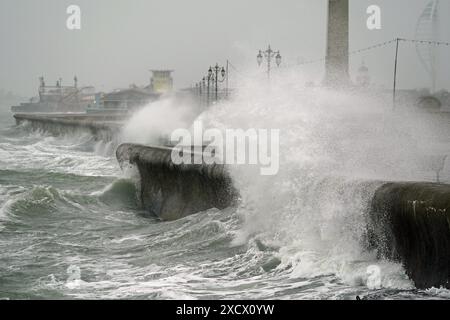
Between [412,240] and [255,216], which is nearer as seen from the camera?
[412,240]

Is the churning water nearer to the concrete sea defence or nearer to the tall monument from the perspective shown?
the tall monument

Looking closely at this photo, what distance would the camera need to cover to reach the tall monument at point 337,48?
3222 centimetres

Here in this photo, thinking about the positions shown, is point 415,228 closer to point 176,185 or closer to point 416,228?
point 416,228

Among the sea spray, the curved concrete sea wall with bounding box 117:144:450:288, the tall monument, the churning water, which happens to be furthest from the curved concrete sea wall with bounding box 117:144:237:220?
the tall monument

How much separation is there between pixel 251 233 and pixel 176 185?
4.06 metres

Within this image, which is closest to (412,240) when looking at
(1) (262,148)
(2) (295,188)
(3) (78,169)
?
(2) (295,188)

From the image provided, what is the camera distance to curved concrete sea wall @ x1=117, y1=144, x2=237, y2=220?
41.1 feet

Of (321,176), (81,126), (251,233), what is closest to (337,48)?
(81,126)

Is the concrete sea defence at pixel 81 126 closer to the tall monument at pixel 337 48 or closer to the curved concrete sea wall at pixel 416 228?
the tall monument at pixel 337 48

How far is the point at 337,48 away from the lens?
3250 centimetres

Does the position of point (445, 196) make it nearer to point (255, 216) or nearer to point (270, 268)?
point (270, 268)
